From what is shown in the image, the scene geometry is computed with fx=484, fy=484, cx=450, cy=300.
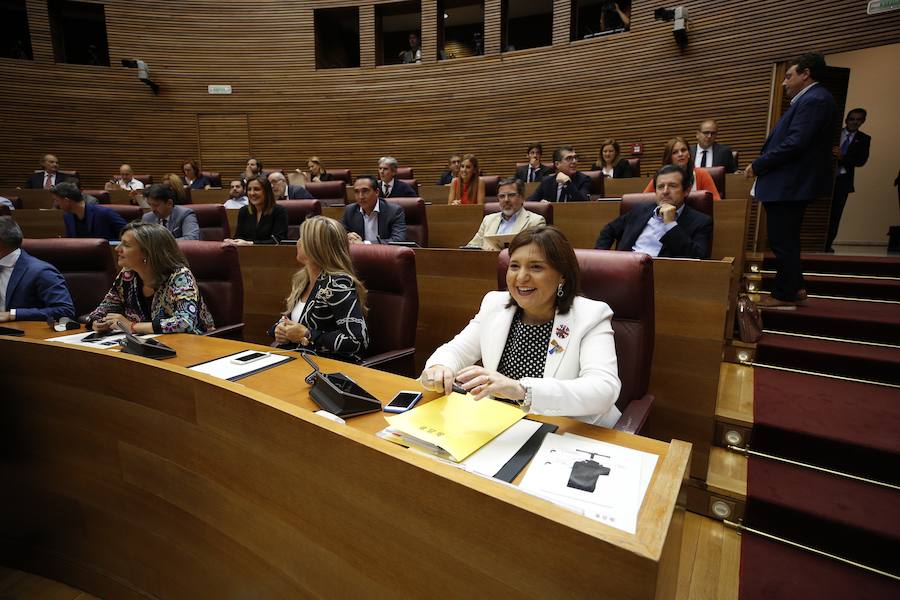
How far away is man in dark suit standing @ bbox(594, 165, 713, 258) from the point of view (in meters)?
2.17

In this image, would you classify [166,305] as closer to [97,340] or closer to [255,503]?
[97,340]

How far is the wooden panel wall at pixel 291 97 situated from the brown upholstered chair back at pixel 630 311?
4682mm

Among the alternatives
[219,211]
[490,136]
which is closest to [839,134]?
[490,136]

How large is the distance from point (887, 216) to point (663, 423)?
19.6ft

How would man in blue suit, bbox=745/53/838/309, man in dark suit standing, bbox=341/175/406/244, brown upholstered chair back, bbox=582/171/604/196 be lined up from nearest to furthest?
man in blue suit, bbox=745/53/838/309
man in dark suit standing, bbox=341/175/406/244
brown upholstered chair back, bbox=582/171/604/196

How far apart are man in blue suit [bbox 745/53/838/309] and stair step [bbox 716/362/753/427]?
560mm

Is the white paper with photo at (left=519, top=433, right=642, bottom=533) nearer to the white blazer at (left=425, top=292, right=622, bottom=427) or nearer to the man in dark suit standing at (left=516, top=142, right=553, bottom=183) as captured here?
the white blazer at (left=425, top=292, right=622, bottom=427)

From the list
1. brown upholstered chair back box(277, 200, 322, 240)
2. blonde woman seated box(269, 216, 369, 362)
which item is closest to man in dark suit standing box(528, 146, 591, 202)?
brown upholstered chair back box(277, 200, 322, 240)

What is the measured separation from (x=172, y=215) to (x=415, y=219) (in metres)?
1.59

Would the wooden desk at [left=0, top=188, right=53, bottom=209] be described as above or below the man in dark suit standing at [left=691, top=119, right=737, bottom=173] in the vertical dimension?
below

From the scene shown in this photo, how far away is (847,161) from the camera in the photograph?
4.52 metres

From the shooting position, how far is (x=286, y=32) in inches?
272

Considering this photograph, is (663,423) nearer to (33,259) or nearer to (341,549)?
(341,549)

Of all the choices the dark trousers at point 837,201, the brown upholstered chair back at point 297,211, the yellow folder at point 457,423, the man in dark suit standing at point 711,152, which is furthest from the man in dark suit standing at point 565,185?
the yellow folder at point 457,423
